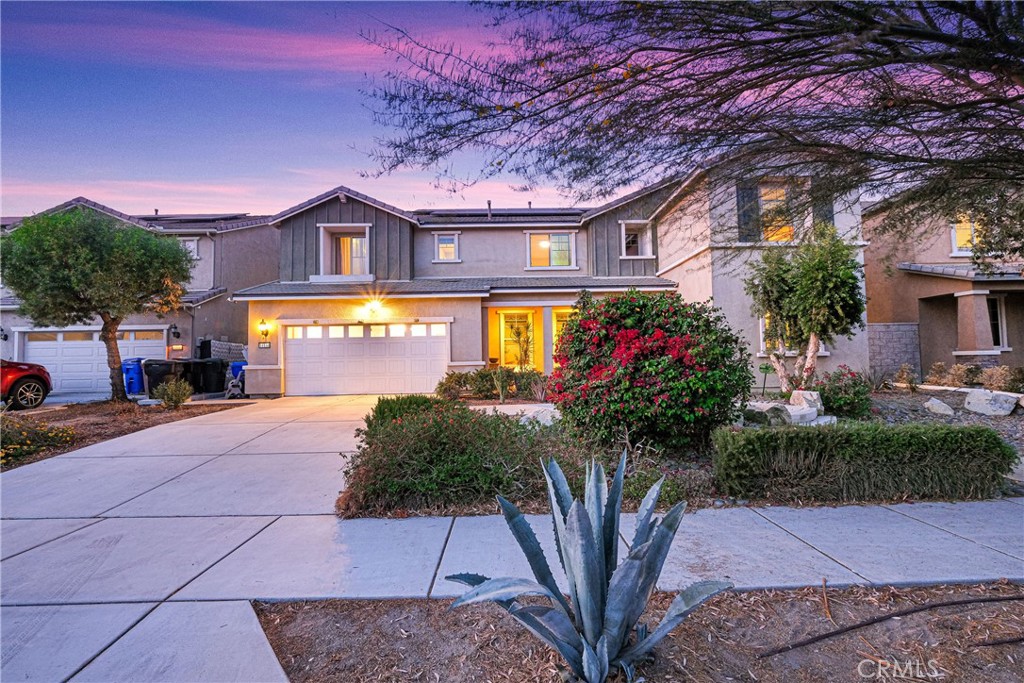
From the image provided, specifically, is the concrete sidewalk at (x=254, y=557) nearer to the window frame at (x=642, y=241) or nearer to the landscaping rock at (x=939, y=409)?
the landscaping rock at (x=939, y=409)

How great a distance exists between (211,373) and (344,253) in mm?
5843

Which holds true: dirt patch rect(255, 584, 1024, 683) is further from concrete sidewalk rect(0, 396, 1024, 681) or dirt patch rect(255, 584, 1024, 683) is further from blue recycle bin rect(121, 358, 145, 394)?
blue recycle bin rect(121, 358, 145, 394)

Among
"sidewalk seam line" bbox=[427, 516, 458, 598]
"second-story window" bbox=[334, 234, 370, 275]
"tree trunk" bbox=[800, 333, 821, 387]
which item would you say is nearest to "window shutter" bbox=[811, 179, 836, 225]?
"sidewalk seam line" bbox=[427, 516, 458, 598]

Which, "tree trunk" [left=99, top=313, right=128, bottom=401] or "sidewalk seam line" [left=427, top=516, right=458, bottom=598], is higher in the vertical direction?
"tree trunk" [left=99, top=313, right=128, bottom=401]

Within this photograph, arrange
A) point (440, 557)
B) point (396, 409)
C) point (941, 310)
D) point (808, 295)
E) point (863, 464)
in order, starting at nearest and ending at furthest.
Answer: point (440, 557) → point (863, 464) → point (396, 409) → point (808, 295) → point (941, 310)

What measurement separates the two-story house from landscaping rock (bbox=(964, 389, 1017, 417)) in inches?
131

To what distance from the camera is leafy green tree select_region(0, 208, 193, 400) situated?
10.5 metres

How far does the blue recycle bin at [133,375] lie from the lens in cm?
1399

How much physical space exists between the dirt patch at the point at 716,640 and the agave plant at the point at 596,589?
21cm

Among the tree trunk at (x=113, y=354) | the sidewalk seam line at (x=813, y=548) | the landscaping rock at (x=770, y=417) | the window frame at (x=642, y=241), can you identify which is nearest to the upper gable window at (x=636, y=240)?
the window frame at (x=642, y=241)

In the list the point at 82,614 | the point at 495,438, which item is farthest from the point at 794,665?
the point at 82,614

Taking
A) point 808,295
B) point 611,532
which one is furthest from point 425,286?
point 611,532

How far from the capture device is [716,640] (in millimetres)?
2166

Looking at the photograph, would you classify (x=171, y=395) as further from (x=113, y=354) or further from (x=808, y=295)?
(x=808, y=295)
